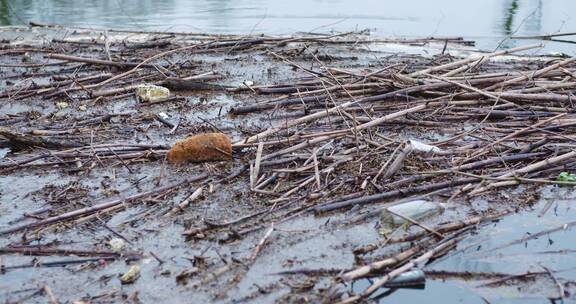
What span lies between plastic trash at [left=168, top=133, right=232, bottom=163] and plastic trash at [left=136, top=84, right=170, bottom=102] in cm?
163

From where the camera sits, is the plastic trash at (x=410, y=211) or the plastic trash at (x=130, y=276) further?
the plastic trash at (x=410, y=211)

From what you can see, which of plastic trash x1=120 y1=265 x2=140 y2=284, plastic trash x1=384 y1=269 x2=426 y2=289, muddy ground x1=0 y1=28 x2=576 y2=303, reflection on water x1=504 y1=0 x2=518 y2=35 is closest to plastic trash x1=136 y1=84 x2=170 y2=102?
muddy ground x1=0 y1=28 x2=576 y2=303

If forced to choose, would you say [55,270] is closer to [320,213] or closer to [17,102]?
[320,213]

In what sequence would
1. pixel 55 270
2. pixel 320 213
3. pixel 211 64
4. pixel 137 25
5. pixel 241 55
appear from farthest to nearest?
pixel 137 25 < pixel 241 55 < pixel 211 64 < pixel 320 213 < pixel 55 270

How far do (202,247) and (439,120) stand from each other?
8.47 ft

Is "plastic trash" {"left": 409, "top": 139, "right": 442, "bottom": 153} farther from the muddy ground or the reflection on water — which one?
the reflection on water

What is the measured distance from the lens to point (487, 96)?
495 centimetres

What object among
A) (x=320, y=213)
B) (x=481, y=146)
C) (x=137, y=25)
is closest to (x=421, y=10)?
(x=137, y=25)

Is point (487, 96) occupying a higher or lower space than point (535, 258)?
higher

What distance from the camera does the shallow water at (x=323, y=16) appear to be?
35.0 ft

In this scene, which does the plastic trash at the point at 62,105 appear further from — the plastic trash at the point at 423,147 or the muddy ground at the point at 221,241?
the plastic trash at the point at 423,147

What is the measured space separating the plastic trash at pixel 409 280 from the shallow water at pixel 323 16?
270 inches

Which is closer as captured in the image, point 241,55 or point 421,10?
point 241,55

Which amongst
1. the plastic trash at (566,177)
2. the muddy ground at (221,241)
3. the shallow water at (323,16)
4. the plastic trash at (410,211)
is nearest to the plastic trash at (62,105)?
the muddy ground at (221,241)
